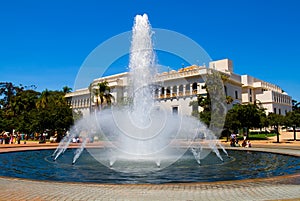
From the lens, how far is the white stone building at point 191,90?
60.7 meters

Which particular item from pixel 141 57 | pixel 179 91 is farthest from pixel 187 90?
pixel 141 57

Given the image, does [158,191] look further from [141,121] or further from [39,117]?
[39,117]

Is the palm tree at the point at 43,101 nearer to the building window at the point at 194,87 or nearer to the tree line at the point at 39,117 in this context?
the tree line at the point at 39,117

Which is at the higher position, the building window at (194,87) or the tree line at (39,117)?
the building window at (194,87)

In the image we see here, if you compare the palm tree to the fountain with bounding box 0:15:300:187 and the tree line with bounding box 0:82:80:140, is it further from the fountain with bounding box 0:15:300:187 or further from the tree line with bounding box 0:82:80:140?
the fountain with bounding box 0:15:300:187

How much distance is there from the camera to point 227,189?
821cm

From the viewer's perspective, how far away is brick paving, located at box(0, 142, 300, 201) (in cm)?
732

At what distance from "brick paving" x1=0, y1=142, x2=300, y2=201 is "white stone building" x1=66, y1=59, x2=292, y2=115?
43525 millimetres

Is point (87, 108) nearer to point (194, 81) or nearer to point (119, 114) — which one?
point (194, 81)

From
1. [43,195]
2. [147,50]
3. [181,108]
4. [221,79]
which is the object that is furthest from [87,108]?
[43,195]

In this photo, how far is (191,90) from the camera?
6128 cm

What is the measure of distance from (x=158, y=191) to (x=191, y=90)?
54.0m

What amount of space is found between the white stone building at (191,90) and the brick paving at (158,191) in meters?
43.5

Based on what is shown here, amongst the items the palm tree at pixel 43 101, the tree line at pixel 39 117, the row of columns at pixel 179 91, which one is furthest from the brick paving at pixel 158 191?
the palm tree at pixel 43 101
